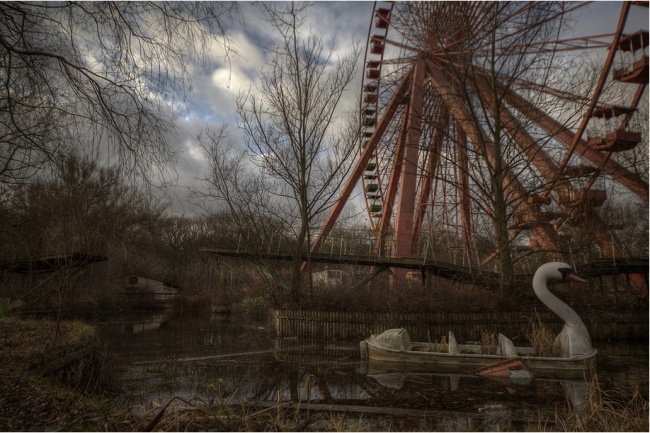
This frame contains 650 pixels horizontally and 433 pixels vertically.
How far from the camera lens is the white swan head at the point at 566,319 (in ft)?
25.0

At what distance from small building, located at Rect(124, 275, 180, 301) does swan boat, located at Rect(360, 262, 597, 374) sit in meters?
23.8

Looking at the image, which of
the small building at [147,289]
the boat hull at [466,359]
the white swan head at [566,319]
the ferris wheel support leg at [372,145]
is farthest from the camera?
the small building at [147,289]

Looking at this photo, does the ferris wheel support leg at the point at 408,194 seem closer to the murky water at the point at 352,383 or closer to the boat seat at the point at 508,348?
the murky water at the point at 352,383

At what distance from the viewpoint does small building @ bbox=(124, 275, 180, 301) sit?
97.6 feet

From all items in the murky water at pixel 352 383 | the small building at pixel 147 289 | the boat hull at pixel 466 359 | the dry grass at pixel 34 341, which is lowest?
the murky water at pixel 352 383

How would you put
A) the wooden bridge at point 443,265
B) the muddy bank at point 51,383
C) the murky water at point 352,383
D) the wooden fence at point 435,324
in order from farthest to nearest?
the wooden bridge at point 443,265 < the wooden fence at point 435,324 < the murky water at point 352,383 < the muddy bank at point 51,383

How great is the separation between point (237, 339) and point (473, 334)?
22.5 feet

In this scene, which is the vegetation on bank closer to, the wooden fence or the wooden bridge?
the wooden fence

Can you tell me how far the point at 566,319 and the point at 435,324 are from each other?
450cm

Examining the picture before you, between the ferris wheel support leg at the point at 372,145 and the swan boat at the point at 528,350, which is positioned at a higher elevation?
the ferris wheel support leg at the point at 372,145

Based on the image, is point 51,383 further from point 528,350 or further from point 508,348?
point 528,350

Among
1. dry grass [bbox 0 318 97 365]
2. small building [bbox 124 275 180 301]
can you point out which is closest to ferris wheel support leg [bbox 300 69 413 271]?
dry grass [bbox 0 318 97 365]

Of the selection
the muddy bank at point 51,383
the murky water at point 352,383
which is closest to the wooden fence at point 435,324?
the murky water at point 352,383

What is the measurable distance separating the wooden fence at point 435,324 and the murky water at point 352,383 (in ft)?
3.29
